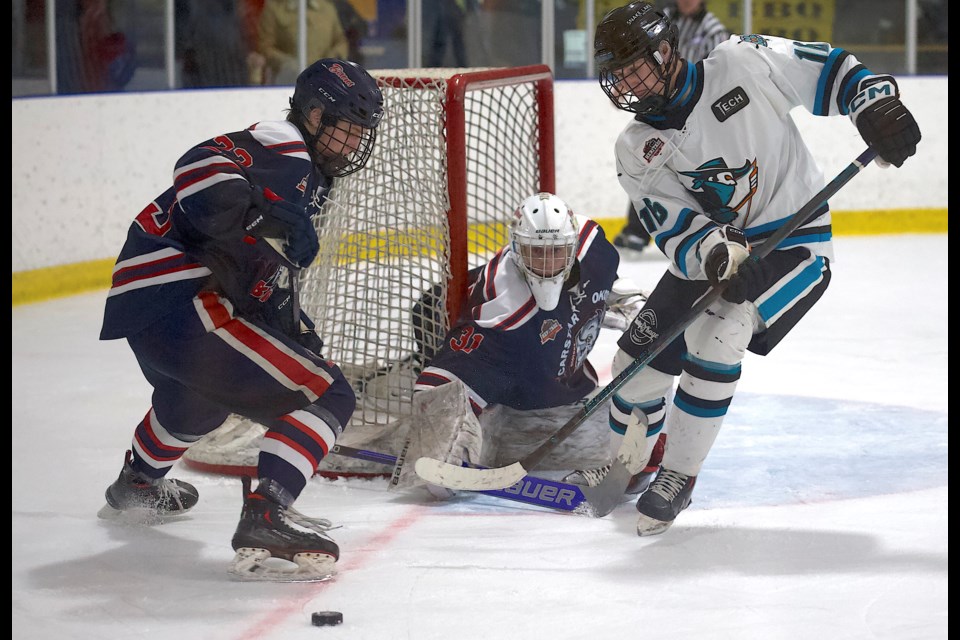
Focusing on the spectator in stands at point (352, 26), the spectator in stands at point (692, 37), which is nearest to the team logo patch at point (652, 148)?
the spectator in stands at point (692, 37)

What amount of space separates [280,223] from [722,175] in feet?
3.00

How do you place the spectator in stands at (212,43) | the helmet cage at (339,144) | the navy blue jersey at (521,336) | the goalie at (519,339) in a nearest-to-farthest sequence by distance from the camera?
the helmet cage at (339,144) → the goalie at (519,339) → the navy blue jersey at (521,336) → the spectator in stands at (212,43)

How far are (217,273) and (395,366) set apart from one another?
988mm

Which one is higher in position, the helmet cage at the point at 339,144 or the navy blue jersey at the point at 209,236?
the helmet cage at the point at 339,144

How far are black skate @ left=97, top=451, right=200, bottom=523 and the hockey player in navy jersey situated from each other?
306mm

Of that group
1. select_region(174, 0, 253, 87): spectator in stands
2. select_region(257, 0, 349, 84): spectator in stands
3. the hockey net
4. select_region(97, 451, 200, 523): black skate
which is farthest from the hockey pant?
select_region(257, 0, 349, 84): spectator in stands

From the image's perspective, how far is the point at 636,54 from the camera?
8.74ft

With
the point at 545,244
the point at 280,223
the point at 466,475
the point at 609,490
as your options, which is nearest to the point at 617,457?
the point at 609,490

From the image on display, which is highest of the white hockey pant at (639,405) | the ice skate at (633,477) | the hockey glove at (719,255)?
the hockey glove at (719,255)

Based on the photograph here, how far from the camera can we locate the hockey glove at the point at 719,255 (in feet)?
8.74

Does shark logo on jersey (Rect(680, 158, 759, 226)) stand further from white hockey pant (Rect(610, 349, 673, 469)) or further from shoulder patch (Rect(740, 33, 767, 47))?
white hockey pant (Rect(610, 349, 673, 469))

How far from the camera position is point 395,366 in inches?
137

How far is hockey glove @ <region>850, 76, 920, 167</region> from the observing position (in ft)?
8.69

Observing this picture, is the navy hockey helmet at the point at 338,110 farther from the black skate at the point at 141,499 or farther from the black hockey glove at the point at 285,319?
the black skate at the point at 141,499
